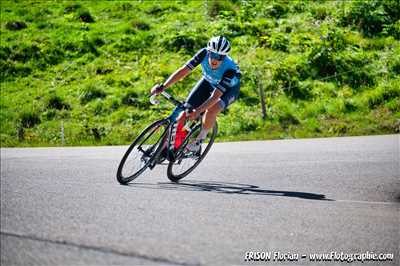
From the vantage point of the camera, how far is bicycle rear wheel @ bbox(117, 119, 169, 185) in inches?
288

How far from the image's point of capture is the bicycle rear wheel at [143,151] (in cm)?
730

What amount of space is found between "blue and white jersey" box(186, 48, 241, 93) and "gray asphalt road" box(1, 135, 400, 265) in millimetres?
1452

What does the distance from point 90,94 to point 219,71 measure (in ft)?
47.2

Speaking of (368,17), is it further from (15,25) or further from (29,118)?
(15,25)

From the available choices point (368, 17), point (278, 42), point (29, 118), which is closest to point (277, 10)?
point (278, 42)

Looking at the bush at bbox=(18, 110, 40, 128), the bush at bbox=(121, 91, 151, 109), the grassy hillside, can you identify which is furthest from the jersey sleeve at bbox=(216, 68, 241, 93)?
the bush at bbox=(18, 110, 40, 128)

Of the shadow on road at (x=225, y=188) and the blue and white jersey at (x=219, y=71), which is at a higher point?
the blue and white jersey at (x=219, y=71)

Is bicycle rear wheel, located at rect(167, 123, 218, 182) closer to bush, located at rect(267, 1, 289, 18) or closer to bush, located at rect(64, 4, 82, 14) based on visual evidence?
bush, located at rect(267, 1, 289, 18)

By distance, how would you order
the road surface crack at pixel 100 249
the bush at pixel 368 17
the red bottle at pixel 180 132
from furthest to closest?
1. the bush at pixel 368 17
2. the red bottle at pixel 180 132
3. the road surface crack at pixel 100 249

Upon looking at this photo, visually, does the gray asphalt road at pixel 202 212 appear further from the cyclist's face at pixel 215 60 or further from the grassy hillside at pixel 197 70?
the grassy hillside at pixel 197 70

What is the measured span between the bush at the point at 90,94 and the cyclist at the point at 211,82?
13824mm

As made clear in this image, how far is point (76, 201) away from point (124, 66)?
18.3 m

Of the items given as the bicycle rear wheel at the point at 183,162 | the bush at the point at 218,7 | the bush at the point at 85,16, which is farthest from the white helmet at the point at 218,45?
Answer: the bush at the point at 85,16

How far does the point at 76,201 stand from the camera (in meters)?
5.85
